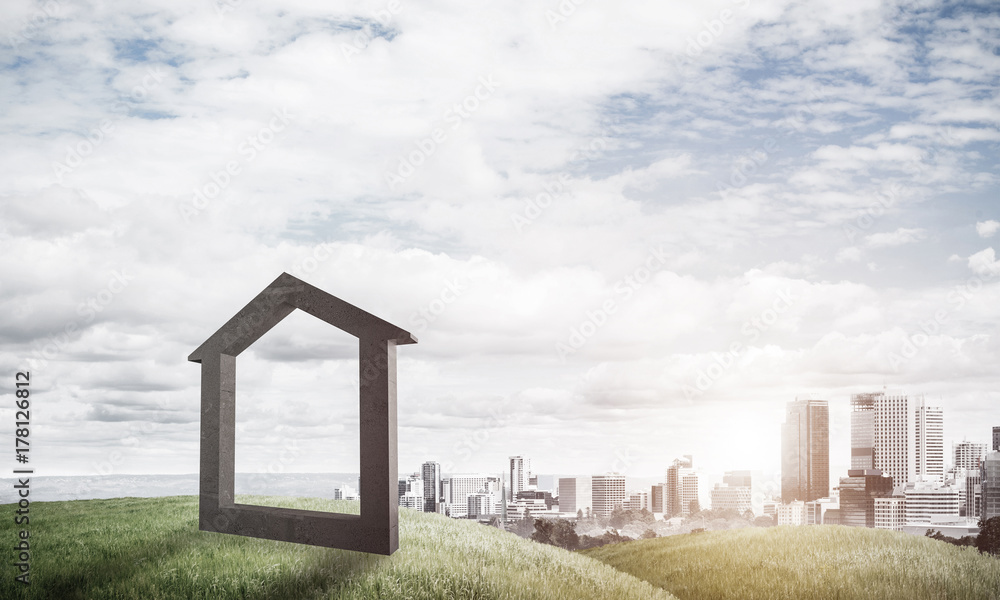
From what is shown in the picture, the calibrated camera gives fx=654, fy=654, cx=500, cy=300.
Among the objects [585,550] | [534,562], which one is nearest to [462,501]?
[585,550]

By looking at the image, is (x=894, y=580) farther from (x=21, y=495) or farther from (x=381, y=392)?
(x=21, y=495)

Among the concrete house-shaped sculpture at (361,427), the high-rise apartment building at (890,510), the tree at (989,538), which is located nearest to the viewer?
the concrete house-shaped sculpture at (361,427)

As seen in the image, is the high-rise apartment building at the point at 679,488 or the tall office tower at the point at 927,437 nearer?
the high-rise apartment building at the point at 679,488

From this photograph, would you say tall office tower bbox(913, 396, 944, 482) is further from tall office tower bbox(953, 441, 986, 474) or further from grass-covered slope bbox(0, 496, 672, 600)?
grass-covered slope bbox(0, 496, 672, 600)

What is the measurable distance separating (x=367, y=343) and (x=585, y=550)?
1378 centimetres

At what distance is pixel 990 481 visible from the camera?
84.5ft

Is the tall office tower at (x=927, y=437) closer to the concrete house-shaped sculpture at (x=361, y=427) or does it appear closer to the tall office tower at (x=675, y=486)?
the tall office tower at (x=675, y=486)

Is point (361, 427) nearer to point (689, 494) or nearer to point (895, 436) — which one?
point (689, 494)

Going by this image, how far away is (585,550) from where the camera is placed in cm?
2119

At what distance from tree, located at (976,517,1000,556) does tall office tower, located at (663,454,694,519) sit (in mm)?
24832

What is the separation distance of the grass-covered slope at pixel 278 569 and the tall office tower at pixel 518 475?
88.5ft

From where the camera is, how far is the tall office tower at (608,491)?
47.7 m

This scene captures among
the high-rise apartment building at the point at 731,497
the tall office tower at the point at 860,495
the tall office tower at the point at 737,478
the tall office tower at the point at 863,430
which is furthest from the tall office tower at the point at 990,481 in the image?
the tall office tower at the point at 863,430

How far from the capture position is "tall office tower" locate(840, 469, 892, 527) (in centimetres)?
3288
